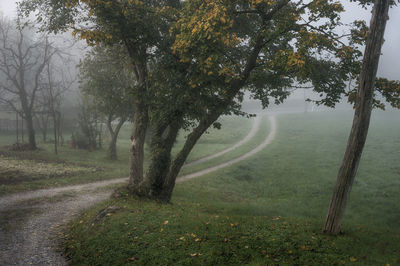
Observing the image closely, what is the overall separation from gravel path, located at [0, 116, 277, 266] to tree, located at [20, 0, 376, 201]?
11.0ft

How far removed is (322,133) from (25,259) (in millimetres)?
46100

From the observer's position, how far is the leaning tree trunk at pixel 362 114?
8.15 m

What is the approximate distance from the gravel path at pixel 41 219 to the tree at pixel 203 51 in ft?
11.0

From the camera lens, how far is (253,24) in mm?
14664

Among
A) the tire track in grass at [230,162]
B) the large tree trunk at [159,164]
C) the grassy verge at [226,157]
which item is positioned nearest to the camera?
the large tree trunk at [159,164]

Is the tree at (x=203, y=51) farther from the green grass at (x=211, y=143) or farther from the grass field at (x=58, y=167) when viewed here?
the green grass at (x=211, y=143)

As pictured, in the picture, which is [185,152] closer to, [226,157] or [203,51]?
[203,51]

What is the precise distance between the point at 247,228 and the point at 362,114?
5149mm

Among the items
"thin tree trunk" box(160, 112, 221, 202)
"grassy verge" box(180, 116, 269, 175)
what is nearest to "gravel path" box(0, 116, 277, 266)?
"thin tree trunk" box(160, 112, 221, 202)

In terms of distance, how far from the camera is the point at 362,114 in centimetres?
842

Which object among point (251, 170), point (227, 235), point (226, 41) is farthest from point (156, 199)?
point (251, 170)

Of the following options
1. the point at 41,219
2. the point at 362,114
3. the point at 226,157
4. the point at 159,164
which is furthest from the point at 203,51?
the point at 226,157

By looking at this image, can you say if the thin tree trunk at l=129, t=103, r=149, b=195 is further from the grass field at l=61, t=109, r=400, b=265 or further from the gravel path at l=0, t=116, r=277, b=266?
the gravel path at l=0, t=116, r=277, b=266

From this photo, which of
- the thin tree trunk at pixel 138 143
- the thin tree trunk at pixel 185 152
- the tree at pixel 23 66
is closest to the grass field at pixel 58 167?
the tree at pixel 23 66
